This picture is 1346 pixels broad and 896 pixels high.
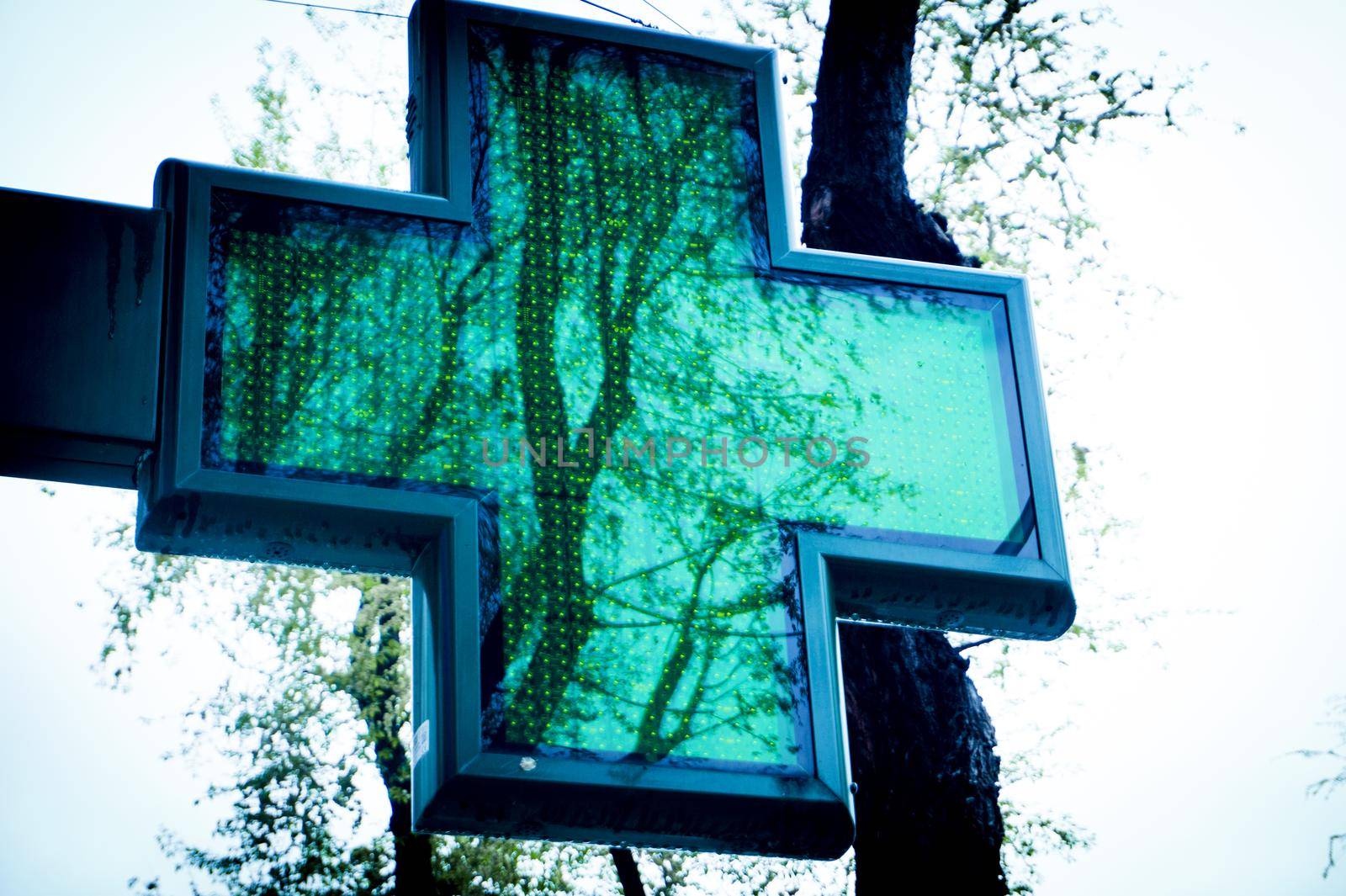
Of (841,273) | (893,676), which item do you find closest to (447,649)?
(841,273)

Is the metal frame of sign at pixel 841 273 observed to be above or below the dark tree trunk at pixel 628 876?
above

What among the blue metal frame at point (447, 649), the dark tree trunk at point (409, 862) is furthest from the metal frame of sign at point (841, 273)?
the dark tree trunk at point (409, 862)

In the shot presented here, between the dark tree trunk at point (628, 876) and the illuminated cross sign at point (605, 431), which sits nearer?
the illuminated cross sign at point (605, 431)

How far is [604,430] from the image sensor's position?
252 centimetres

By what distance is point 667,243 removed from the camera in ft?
8.96

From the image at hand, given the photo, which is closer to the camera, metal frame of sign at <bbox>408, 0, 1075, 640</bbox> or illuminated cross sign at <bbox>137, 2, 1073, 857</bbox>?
illuminated cross sign at <bbox>137, 2, 1073, 857</bbox>

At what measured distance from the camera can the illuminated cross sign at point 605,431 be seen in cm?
229

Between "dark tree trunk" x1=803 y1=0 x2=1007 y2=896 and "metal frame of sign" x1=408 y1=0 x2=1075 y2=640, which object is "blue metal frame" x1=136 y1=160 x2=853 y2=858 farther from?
"dark tree trunk" x1=803 y1=0 x2=1007 y2=896

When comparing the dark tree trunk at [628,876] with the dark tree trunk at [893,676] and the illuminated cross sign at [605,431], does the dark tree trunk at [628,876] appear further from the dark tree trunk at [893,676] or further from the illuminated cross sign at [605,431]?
the illuminated cross sign at [605,431]

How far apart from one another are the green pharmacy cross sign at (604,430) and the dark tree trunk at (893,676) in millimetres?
2219

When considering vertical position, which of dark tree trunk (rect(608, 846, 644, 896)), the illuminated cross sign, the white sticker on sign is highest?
the illuminated cross sign

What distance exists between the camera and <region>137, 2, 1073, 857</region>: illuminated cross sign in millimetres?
2285

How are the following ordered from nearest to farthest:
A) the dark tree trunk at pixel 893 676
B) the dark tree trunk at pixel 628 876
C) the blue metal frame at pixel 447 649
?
1. the blue metal frame at pixel 447 649
2. the dark tree trunk at pixel 893 676
3. the dark tree trunk at pixel 628 876

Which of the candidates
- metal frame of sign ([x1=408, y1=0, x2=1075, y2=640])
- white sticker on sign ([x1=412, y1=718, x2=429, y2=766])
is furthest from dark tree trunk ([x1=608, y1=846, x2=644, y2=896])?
white sticker on sign ([x1=412, y1=718, x2=429, y2=766])
